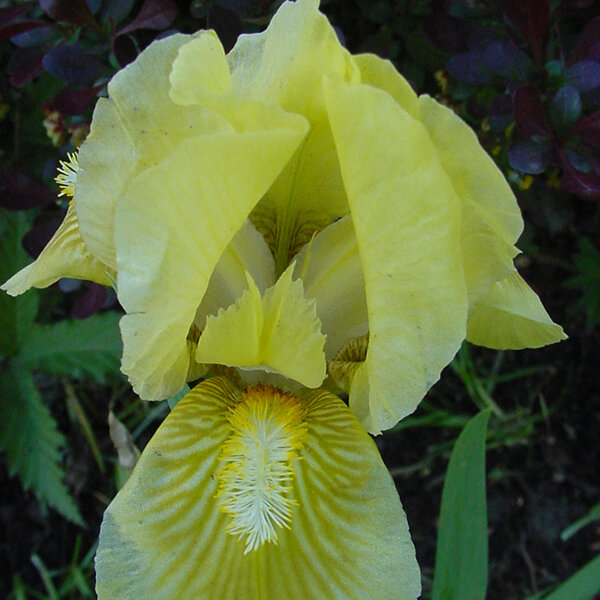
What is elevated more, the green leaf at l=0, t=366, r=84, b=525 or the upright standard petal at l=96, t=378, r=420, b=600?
the upright standard petal at l=96, t=378, r=420, b=600

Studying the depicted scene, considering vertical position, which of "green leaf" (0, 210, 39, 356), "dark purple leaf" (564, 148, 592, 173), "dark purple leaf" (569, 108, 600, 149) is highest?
"dark purple leaf" (569, 108, 600, 149)

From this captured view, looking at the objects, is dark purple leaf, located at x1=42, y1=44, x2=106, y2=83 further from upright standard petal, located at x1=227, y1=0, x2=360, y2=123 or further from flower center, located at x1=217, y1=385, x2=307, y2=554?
flower center, located at x1=217, y1=385, x2=307, y2=554

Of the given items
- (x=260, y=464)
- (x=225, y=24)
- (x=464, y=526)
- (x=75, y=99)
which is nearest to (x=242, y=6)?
(x=225, y=24)

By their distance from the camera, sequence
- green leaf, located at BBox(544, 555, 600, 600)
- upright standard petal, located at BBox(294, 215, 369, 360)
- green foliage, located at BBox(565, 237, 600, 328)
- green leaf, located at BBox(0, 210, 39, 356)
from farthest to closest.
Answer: green foliage, located at BBox(565, 237, 600, 328)
green leaf, located at BBox(0, 210, 39, 356)
green leaf, located at BBox(544, 555, 600, 600)
upright standard petal, located at BBox(294, 215, 369, 360)

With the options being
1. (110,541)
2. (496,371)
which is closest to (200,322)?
(110,541)

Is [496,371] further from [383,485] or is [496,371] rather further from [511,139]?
[383,485]

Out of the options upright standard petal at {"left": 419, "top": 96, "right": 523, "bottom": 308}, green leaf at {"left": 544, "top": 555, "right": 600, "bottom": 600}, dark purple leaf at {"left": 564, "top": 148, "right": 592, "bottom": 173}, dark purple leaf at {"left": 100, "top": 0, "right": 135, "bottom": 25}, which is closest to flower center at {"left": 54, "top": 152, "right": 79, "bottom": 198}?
dark purple leaf at {"left": 100, "top": 0, "right": 135, "bottom": 25}
